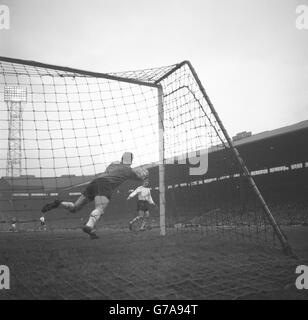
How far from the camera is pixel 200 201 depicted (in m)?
22.3

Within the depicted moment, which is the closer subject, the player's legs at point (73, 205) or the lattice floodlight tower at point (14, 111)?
the player's legs at point (73, 205)

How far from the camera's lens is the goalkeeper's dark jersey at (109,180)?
5.68 metres

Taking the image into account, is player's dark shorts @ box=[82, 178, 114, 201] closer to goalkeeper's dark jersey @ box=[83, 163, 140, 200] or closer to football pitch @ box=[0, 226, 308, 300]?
goalkeeper's dark jersey @ box=[83, 163, 140, 200]

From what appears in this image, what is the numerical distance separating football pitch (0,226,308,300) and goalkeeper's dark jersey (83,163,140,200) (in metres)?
1.60

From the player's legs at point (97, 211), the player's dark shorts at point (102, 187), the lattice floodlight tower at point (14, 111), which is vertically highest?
the lattice floodlight tower at point (14, 111)

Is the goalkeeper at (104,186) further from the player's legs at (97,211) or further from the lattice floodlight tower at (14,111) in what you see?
the lattice floodlight tower at (14,111)

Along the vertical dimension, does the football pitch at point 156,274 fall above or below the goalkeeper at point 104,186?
below

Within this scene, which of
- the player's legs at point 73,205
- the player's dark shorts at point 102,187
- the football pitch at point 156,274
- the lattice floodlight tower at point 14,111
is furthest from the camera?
the lattice floodlight tower at point 14,111

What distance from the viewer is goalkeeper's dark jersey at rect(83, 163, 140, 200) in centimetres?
568

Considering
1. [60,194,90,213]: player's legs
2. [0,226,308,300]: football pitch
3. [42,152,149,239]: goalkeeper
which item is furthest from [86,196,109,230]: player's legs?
[0,226,308,300]: football pitch

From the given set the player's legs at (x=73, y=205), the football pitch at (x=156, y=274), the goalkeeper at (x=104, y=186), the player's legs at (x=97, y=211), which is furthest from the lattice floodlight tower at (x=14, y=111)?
the football pitch at (x=156, y=274)

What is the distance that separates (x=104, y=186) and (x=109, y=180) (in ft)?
0.49
